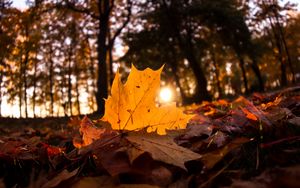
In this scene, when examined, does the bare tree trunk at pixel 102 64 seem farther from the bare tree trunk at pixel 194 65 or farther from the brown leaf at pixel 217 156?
the brown leaf at pixel 217 156

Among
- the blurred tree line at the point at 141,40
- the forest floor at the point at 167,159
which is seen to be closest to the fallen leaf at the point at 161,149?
the forest floor at the point at 167,159

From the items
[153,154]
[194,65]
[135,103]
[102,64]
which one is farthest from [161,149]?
[194,65]

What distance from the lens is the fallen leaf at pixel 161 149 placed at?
3.00 ft

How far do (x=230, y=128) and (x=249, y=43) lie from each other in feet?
54.9

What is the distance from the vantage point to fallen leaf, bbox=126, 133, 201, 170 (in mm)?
914

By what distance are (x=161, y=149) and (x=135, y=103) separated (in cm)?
16

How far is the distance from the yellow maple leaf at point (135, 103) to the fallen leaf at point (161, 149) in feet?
0.10

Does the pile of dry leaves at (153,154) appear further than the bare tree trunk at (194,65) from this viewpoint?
No

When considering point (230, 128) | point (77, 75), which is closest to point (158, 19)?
point (230, 128)

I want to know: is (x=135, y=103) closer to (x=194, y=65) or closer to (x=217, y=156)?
(x=217, y=156)

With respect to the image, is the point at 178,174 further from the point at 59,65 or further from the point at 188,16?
the point at 59,65

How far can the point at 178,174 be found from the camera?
0.97 meters

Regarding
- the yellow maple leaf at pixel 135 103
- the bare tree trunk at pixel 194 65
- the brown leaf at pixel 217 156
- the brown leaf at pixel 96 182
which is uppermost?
the bare tree trunk at pixel 194 65

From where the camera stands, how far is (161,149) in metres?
0.96
